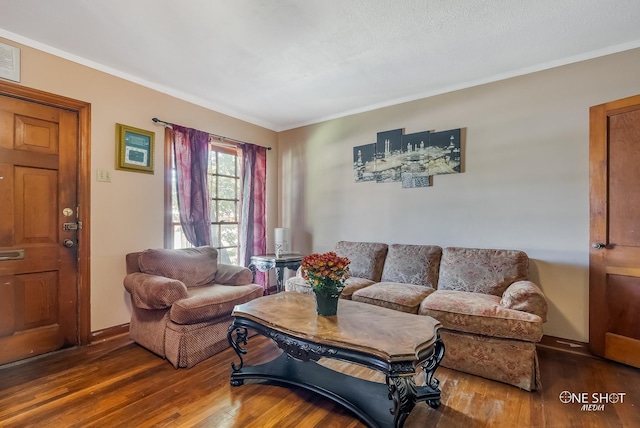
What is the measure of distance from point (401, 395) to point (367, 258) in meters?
2.00

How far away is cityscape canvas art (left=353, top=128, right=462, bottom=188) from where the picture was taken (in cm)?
312

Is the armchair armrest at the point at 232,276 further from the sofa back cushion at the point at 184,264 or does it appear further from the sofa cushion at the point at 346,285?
the sofa cushion at the point at 346,285

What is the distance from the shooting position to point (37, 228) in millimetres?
2418

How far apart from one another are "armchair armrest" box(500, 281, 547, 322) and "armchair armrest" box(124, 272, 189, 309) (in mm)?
2419

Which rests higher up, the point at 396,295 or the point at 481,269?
the point at 481,269

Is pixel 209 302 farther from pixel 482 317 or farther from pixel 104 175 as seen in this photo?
pixel 482 317

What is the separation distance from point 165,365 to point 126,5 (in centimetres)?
249

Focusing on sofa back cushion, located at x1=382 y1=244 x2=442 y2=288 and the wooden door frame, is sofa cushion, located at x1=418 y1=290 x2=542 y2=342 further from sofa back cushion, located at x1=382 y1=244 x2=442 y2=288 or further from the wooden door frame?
the wooden door frame

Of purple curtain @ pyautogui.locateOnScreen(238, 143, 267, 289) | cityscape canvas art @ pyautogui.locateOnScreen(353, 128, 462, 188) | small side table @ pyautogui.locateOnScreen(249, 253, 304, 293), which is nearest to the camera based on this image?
cityscape canvas art @ pyautogui.locateOnScreen(353, 128, 462, 188)

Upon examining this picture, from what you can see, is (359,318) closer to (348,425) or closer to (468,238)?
(348,425)

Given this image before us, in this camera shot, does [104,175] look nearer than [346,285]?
Yes

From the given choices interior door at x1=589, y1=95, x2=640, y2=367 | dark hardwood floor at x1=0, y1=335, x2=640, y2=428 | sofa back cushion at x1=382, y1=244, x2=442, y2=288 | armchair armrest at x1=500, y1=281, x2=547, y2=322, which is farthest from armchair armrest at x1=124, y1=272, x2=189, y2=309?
interior door at x1=589, y1=95, x2=640, y2=367

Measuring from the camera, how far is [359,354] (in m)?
1.46

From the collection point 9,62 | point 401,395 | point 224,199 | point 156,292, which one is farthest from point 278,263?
point 9,62
